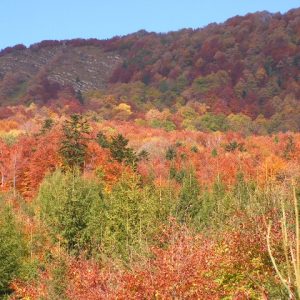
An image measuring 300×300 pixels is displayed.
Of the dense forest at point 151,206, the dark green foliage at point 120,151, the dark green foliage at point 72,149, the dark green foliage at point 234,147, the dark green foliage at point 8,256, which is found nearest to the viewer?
the dense forest at point 151,206

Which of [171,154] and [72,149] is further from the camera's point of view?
[171,154]

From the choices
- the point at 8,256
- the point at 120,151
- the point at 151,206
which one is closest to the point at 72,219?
the point at 151,206

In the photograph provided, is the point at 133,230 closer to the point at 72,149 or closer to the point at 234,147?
the point at 72,149


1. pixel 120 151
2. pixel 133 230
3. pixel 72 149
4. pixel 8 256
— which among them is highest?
pixel 72 149

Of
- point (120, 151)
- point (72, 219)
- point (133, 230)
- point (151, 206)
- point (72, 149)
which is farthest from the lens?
point (120, 151)

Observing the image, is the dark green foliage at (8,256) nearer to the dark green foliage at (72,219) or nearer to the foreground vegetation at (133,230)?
the foreground vegetation at (133,230)

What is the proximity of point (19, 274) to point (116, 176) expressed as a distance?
27.0 metres

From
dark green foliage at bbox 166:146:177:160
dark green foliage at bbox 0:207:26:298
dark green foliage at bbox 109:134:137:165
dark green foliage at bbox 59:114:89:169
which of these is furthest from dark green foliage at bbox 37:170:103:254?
dark green foliage at bbox 166:146:177:160

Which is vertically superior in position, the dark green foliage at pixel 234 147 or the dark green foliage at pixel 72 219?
the dark green foliage at pixel 234 147

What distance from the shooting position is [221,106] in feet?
542

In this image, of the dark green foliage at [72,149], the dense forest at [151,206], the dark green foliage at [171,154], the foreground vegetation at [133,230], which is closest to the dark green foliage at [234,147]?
the dense forest at [151,206]

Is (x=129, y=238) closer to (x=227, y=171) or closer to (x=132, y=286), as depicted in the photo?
(x=132, y=286)

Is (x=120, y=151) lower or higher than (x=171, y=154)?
lower

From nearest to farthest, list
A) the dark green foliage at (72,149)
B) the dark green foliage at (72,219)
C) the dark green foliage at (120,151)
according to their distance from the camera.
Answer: the dark green foliage at (72,219)
the dark green foliage at (72,149)
the dark green foliage at (120,151)
